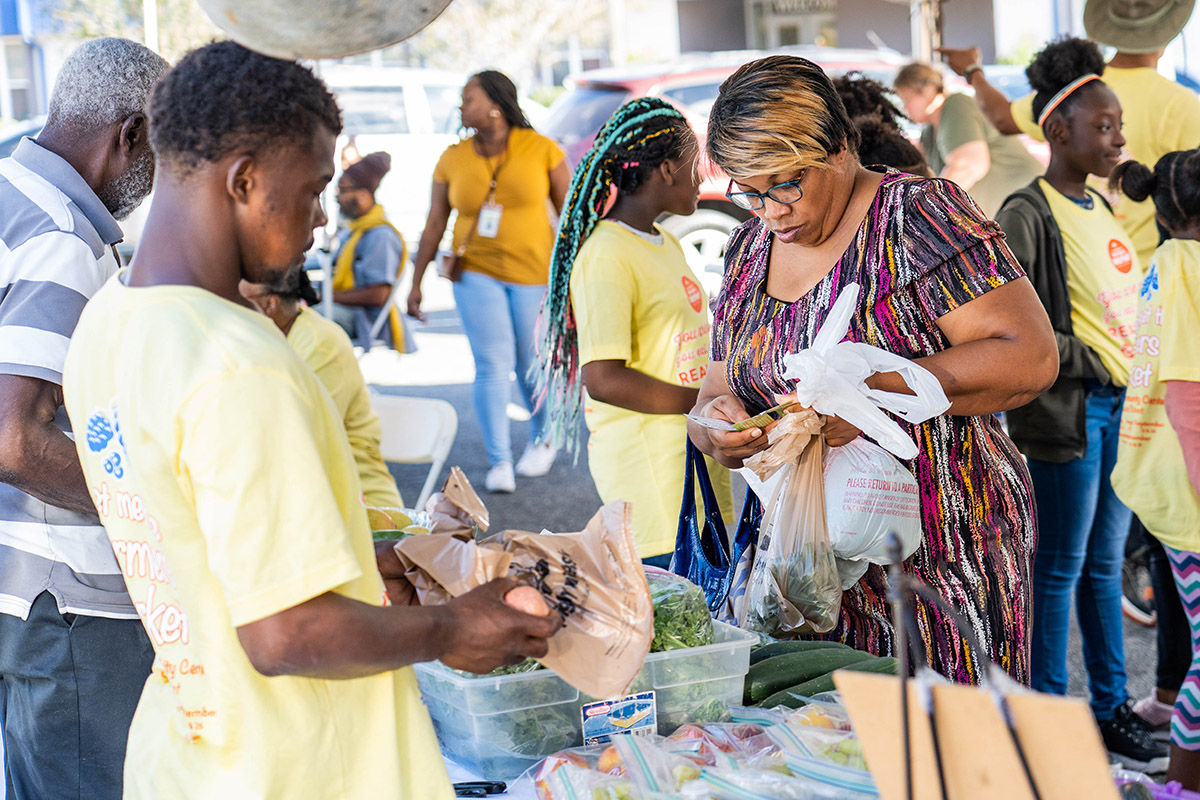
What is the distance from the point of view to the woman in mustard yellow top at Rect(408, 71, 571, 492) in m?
5.78

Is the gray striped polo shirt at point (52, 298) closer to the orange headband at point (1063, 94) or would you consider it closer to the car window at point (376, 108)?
the orange headband at point (1063, 94)

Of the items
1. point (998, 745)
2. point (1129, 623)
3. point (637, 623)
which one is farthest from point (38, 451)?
point (1129, 623)

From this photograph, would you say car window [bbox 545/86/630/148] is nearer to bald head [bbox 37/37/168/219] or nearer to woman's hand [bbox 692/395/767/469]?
woman's hand [bbox 692/395/767/469]

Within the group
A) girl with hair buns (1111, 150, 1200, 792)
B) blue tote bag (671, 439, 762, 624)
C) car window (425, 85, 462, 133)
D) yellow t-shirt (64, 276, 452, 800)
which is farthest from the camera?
car window (425, 85, 462, 133)

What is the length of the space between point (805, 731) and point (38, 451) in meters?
1.23

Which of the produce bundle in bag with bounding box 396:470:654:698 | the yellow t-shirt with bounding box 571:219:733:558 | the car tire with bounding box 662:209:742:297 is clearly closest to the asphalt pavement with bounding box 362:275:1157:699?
the yellow t-shirt with bounding box 571:219:733:558

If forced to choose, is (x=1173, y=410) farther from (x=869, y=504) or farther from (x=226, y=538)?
(x=226, y=538)

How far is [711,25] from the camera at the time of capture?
23828 mm

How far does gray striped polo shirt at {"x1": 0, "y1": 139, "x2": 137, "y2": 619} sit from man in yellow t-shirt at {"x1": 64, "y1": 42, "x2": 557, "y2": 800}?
25.8 inches

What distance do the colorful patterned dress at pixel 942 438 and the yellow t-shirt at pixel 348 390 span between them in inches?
59.1

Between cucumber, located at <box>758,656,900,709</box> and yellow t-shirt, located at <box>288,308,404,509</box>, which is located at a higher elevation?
yellow t-shirt, located at <box>288,308,404,509</box>

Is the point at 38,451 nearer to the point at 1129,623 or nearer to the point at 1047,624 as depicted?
the point at 1047,624

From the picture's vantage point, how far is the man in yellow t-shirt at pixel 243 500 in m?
1.16

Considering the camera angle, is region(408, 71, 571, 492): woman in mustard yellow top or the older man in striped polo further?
region(408, 71, 571, 492): woman in mustard yellow top
